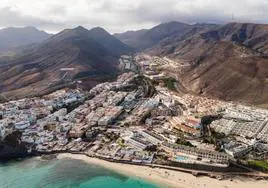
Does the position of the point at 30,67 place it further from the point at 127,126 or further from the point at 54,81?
the point at 127,126

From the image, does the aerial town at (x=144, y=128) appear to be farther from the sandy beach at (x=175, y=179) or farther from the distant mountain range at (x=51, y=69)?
Answer: the distant mountain range at (x=51, y=69)

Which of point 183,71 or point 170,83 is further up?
point 170,83

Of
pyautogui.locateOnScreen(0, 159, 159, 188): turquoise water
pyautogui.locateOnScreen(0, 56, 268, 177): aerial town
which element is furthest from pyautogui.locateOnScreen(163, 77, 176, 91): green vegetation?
pyautogui.locateOnScreen(0, 159, 159, 188): turquoise water

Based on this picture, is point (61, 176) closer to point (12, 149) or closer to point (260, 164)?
point (12, 149)

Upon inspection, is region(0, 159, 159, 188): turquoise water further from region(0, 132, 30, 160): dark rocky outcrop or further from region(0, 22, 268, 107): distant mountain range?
region(0, 22, 268, 107): distant mountain range

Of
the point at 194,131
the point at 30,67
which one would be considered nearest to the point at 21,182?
the point at 194,131

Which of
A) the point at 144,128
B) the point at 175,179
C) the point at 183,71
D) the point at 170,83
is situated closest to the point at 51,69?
the point at 183,71

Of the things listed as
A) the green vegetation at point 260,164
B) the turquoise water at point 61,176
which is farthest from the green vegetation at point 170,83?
the turquoise water at point 61,176
